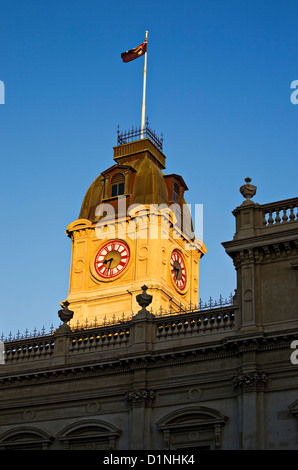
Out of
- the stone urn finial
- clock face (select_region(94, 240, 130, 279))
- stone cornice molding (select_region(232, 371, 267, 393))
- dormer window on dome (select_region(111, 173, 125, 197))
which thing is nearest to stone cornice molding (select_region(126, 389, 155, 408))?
stone cornice molding (select_region(232, 371, 267, 393))

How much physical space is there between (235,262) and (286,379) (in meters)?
5.52

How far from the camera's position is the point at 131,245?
5306 cm

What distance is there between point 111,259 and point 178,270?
4520 millimetres

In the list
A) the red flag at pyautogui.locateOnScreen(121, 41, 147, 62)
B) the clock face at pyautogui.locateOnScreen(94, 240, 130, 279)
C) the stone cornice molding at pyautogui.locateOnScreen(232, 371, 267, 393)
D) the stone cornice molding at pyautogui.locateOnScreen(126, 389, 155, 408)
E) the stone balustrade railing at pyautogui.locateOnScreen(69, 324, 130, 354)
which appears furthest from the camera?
the red flag at pyautogui.locateOnScreen(121, 41, 147, 62)

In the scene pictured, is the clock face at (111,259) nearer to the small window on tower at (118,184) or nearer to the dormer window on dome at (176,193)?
the small window on tower at (118,184)

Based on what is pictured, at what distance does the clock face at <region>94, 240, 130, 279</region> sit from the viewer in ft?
174

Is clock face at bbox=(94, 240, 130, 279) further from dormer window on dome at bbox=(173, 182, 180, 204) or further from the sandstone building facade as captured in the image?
the sandstone building facade

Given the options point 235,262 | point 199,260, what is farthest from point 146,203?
point 235,262

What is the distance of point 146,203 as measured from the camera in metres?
54.1

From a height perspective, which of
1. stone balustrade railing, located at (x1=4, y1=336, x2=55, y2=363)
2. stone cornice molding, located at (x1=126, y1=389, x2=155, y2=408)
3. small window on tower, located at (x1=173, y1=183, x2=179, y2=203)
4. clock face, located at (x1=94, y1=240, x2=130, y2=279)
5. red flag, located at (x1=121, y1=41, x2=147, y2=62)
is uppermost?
red flag, located at (x1=121, y1=41, x2=147, y2=62)

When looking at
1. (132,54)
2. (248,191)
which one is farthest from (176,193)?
(248,191)

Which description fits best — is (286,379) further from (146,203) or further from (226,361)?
(146,203)

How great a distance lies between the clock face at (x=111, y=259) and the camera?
2089 inches

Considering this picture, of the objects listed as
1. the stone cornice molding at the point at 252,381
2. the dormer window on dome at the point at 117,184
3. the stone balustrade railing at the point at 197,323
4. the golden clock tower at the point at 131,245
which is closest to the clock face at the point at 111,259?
the golden clock tower at the point at 131,245
